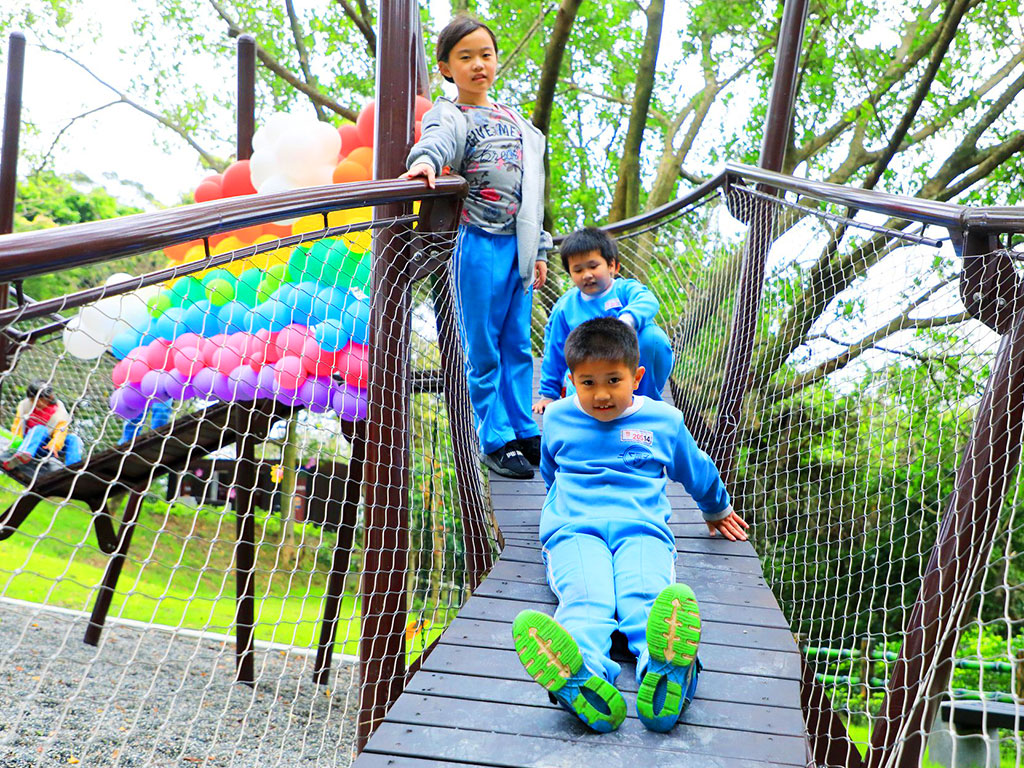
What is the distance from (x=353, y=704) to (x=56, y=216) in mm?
9381

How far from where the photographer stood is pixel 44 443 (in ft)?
15.3

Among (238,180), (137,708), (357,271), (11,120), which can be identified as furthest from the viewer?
(11,120)

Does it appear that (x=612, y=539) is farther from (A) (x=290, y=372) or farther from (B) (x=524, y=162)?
(A) (x=290, y=372)

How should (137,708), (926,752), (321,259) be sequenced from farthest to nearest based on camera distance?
(926,752), (137,708), (321,259)

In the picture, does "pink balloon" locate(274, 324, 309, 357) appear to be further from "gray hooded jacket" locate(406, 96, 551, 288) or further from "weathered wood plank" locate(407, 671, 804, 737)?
"weathered wood plank" locate(407, 671, 804, 737)

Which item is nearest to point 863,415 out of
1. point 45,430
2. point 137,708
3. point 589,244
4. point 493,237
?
point 589,244

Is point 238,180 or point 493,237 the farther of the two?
point 238,180

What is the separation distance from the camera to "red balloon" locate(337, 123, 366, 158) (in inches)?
145

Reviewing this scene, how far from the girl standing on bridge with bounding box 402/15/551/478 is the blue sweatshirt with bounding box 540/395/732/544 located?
1.82 ft

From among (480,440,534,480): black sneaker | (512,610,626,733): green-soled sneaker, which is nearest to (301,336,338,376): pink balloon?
(480,440,534,480): black sneaker

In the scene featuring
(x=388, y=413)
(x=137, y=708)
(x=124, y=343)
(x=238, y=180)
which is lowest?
(x=137, y=708)

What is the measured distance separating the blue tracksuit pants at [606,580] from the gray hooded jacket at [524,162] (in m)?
0.97

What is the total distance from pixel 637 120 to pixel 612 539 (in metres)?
5.32

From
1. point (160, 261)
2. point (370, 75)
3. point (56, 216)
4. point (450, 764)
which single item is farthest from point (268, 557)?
point (450, 764)
